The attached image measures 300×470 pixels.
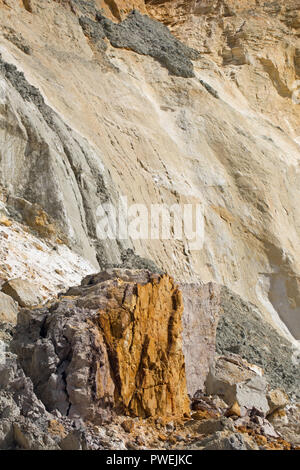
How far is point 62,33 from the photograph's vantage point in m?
25.7

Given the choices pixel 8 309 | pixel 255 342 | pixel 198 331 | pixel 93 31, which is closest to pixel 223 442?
pixel 198 331

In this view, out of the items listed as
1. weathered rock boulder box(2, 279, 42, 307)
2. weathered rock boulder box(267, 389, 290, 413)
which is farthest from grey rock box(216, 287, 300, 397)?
weathered rock boulder box(2, 279, 42, 307)

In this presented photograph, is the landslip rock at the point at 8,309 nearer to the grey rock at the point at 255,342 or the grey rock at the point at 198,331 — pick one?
the grey rock at the point at 198,331

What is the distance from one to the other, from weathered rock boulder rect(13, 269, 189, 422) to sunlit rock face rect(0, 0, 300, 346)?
21.0 ft

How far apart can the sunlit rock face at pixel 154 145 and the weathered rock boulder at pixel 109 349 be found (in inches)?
252

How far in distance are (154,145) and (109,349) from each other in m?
15.4

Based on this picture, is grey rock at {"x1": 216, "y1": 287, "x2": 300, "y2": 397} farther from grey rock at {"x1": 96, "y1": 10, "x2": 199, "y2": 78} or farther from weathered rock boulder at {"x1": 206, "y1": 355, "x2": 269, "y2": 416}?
grey rock at {"x1": 96, "y1": 10, "x2": 199, "y2": 78}

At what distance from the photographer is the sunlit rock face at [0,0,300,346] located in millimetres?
17094

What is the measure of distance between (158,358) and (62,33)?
741 inches

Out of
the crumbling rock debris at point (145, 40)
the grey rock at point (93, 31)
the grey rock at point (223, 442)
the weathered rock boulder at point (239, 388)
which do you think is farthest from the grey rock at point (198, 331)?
the crumbling rock debris at point (145, 40)

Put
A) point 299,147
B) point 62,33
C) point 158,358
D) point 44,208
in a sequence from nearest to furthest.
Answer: point 158,358
point 44,208
point 62,33
point 299,147
